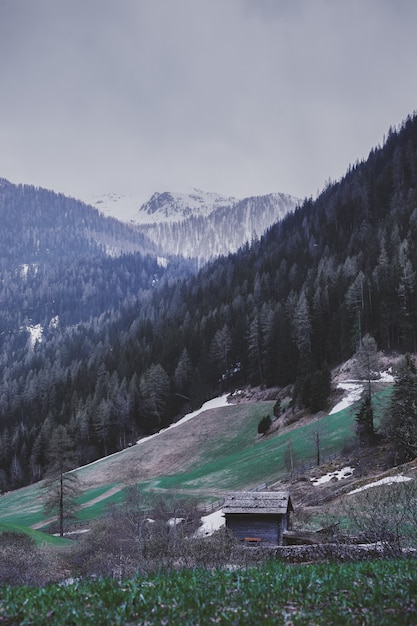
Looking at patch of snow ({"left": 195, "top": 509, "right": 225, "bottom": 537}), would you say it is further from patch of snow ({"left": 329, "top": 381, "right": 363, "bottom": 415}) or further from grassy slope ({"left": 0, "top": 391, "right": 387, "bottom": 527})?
patch of snow ({"left": 329, "top": 381, "right": 363, "bottom": 415})

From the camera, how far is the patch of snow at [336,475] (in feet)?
166

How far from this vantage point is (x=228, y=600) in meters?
9.98

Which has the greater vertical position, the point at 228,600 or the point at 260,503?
the point at 228,600

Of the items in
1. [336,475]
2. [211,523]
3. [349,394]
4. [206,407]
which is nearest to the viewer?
[211,523]

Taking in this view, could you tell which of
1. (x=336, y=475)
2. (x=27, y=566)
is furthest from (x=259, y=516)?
(x=27, y=566)

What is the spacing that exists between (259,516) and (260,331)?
8180 centimetres

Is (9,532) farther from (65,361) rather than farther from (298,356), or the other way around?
(65,361)

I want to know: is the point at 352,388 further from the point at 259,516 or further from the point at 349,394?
the point at 259,516

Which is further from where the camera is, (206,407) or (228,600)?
(206,407)

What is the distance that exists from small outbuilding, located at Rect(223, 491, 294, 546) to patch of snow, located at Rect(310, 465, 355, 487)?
12.6 m

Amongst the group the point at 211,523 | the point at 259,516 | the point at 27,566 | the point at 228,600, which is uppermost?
the point at 228,600

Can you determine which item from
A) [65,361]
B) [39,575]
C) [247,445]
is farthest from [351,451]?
[65,361]

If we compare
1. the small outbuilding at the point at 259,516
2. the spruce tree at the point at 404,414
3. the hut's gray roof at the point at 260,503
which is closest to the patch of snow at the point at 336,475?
the spruce tree at the point at 404,414

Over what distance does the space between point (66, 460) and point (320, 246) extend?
12224 centimetres
